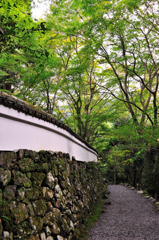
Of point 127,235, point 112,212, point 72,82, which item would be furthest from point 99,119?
point 127,235

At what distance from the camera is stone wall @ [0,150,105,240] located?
308cm

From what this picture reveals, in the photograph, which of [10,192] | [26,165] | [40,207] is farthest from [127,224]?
[10,192]

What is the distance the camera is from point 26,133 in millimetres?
4160

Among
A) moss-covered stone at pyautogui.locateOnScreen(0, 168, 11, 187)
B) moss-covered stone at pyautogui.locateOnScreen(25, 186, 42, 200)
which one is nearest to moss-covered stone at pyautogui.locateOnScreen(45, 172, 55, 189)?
moss-covered stone at pyautogui.locateOnScreen(25, 186, 42, 200)

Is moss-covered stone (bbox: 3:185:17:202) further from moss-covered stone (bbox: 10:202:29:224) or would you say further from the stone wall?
moss-covered stone (bbox: 10:202:29:224)

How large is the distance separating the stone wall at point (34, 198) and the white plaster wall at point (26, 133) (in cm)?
19

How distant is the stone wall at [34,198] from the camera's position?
3076 mm

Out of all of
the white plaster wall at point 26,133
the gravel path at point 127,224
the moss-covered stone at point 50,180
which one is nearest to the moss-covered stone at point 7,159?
the white plaster wall at point 26,133

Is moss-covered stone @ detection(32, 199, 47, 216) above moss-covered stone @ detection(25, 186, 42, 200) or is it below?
below

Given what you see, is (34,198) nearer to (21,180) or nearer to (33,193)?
(33,193)

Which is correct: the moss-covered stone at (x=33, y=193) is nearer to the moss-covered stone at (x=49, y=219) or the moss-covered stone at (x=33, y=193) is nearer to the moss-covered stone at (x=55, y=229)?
A: the moss-covered stone at (x=49, y=219)

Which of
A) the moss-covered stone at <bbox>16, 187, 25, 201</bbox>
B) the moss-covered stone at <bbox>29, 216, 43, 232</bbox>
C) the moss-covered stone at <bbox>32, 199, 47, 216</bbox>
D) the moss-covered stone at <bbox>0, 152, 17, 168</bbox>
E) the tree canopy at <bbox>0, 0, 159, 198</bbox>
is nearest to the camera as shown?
the moss-covered stone at <bbox>0, 152, 17, 168</bbox>

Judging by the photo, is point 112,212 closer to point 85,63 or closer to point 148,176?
point 148,176

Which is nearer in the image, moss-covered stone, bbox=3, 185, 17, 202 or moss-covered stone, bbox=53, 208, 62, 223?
moss-covered stone, bbox=3, 185, 17, 202
